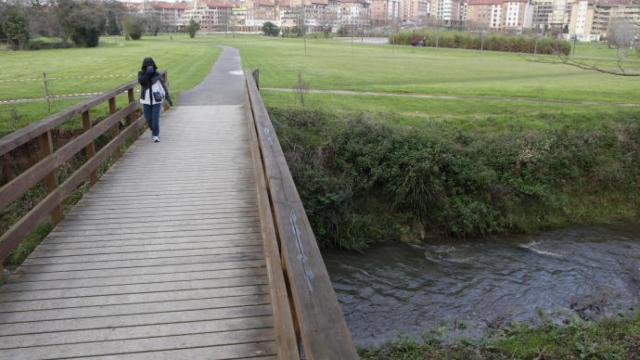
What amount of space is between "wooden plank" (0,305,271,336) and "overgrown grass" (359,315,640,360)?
2908 mm

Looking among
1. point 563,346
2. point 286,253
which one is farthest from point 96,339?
point 563,346

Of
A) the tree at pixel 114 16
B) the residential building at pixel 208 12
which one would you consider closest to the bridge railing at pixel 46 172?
the tree at pixel 114 16

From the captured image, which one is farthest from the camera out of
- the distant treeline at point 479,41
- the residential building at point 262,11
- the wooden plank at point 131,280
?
the residential building at point 262,11

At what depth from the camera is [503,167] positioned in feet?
46.5

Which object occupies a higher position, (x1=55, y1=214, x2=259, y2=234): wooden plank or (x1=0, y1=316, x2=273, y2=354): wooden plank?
(x1=55, y1=214, x2=259, y2=234): wooden plank

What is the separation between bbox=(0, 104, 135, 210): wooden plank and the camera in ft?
16.7

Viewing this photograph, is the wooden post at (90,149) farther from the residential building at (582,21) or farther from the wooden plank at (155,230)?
the residential building at (582,21)

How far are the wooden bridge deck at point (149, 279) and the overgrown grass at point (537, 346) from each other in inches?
99.1

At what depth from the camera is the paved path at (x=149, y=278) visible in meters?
3.86

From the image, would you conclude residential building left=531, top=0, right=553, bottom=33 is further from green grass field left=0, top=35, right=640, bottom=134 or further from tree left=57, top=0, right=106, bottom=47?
green grass field left=0, top=35, right=640, bottom=134

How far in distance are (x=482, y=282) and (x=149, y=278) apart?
6.56 meters

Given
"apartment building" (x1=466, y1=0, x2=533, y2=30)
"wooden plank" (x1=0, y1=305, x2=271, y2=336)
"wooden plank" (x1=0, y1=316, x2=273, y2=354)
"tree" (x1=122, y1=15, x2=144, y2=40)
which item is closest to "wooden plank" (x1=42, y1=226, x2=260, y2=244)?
"wooden plank" (x1=0, y1=305, x2=271, y2=336)

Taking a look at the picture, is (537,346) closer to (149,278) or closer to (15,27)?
(149,278)

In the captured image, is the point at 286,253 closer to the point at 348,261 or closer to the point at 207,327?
the point at 207,327
